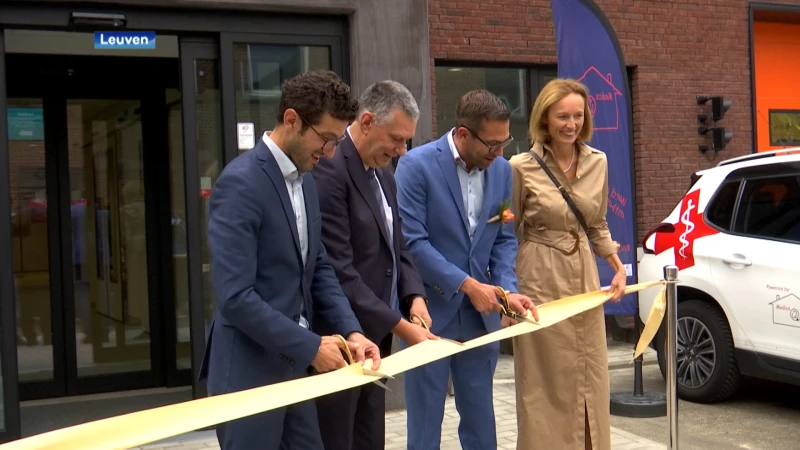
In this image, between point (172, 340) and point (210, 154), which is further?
point (172, 340)

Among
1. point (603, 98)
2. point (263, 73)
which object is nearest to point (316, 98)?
point (263, 73)

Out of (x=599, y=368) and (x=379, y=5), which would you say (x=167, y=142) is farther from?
(x=599, y=368)

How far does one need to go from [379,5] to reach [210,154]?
1672 mm

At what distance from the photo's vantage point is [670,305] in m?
4.79

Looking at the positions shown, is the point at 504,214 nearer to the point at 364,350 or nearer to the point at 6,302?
the point at 364,350

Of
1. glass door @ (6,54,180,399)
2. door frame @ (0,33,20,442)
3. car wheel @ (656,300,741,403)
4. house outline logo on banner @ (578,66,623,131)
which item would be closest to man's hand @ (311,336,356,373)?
door frame @ (0,33,20,442)

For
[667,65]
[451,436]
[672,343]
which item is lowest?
[451,436]

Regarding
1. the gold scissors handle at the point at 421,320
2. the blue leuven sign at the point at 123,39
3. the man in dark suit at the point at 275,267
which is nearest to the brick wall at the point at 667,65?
the blue leuven sign at the point at 123,39

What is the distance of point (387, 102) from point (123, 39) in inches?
138

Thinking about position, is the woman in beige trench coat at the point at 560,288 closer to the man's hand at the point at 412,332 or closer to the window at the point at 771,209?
the man's hand at the point at 412,332

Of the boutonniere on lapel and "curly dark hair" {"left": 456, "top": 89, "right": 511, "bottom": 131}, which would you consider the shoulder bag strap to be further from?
"curly dark hair" {"left": 456, "top": 89, "right": 511, "bottom": 131}

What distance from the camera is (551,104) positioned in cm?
471

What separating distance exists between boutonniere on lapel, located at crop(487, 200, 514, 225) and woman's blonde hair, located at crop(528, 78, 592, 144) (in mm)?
481

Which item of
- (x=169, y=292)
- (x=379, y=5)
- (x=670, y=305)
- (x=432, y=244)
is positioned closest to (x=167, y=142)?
(x=169, y=292)
